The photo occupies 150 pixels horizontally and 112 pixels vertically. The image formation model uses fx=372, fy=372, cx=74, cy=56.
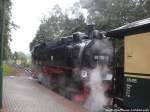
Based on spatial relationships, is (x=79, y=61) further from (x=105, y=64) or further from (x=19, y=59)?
(x=19, y=59)

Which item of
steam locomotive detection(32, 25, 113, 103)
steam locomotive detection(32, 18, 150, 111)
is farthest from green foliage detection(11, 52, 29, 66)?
steam locomotive detection(32, 25, 113, 103)

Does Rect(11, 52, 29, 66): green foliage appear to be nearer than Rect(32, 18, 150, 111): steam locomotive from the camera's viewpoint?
No

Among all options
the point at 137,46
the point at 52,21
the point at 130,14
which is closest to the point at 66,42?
the point at 137,46

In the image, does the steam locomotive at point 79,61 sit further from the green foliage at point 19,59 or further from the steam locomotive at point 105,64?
the green foliage at point 19,59

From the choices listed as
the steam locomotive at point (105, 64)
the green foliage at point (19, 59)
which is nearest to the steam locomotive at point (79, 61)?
the steam locomotive at point (105, 64)

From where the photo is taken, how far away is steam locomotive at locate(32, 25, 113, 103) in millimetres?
14805

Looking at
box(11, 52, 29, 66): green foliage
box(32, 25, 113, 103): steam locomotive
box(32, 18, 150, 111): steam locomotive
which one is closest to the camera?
box(32, 18, 150, 111): steam locomotive

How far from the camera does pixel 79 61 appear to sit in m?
15.5

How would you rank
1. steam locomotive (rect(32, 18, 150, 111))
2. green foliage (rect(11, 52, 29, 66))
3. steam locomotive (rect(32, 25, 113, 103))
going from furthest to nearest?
green foliage (rect(11, 52, 29, 66))
steam locomotive (rect(32, 25, 113, 103))
steam locomotive (rect(32, 18, 150, 111))

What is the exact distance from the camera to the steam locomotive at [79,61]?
1480cm

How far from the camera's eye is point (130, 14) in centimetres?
2930

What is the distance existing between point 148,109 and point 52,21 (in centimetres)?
6200

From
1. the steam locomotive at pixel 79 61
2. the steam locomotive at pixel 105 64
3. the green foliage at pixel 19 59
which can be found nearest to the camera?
the steam locomotive at pixel 105 64

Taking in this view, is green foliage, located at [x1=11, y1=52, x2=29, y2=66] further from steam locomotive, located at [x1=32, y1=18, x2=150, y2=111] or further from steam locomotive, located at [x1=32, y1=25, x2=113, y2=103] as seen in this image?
steam locomotive, located at [x1=32, y1=25, x2=113, y2=103]
